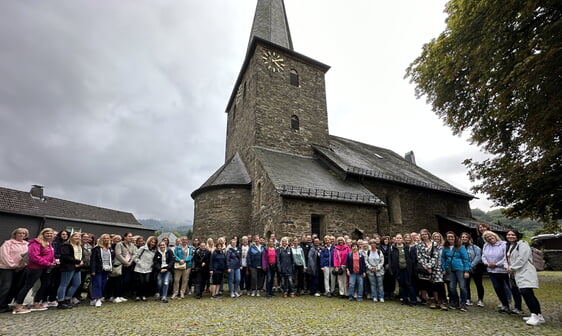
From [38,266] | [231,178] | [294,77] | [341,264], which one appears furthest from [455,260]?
[294,77]

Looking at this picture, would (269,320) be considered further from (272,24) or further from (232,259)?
(272,24)

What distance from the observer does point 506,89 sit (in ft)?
23.9

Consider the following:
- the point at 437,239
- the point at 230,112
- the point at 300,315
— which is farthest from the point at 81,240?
the point at 230,112

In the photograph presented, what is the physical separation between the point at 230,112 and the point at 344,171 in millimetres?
12458

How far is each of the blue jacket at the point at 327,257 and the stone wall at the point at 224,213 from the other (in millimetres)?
6710

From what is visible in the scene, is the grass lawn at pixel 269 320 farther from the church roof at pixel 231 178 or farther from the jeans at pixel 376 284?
the church roof at pixel 231 178

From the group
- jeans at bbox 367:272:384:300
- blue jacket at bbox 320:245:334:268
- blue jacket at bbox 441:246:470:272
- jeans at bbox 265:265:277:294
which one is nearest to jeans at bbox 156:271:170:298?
jeans at bbox 265:265:277:294

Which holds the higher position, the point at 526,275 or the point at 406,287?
the point at 526,275

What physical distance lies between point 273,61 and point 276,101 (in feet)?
10.4

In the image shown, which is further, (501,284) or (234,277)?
(234,277)

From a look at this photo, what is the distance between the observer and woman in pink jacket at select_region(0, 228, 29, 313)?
537 cm

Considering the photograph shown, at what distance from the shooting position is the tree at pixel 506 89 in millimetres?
6742

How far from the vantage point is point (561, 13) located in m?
6.82

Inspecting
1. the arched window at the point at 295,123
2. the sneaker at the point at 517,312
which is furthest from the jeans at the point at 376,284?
the arched window at the point at 295,123
